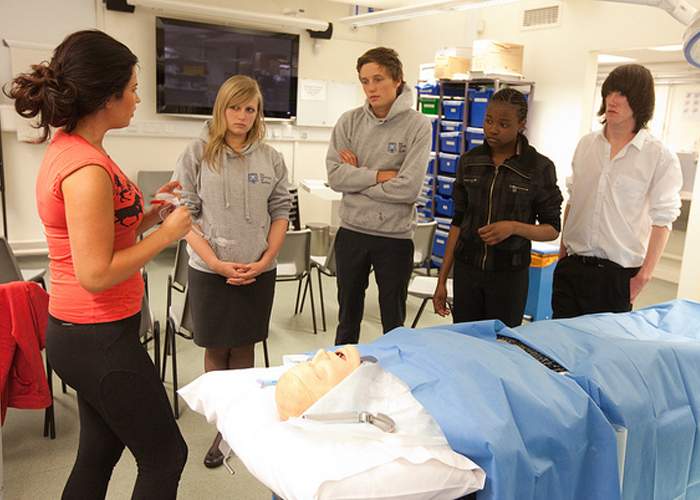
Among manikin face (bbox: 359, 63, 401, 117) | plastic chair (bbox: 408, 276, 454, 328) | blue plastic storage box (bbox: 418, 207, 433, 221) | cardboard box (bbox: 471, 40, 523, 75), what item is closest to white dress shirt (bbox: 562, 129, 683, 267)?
manikin face (bbox: 359, 63, 401, 117)

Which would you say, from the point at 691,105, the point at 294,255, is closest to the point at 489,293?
the point at 294,255

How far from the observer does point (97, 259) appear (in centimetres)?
132

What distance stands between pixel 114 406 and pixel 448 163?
4873 mm

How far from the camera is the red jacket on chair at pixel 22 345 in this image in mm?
2193

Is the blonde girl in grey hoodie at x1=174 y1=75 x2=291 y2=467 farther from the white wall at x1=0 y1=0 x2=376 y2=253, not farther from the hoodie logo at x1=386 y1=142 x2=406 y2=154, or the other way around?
the white wall at x1=0 y1=0 x2=376 y2=253

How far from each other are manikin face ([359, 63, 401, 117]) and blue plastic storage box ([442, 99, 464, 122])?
329 cm

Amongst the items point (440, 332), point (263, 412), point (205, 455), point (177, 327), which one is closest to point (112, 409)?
point (263, 412)

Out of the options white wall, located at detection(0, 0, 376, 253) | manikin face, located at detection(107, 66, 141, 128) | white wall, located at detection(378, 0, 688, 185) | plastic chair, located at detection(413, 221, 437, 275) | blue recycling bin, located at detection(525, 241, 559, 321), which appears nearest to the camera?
manikin face, located at detection(107, 66, 141, 128)

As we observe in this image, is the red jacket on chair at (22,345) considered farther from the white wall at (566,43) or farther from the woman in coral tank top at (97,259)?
the white wall at (566,43)

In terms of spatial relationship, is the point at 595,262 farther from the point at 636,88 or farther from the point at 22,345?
the point at 22,345

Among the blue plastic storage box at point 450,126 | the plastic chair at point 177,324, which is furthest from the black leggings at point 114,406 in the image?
the blue plastic storage box at point 450,126

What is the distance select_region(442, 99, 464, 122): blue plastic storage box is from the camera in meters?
5.70

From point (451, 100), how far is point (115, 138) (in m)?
3.30

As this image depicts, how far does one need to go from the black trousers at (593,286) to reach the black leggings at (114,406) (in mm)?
1639
